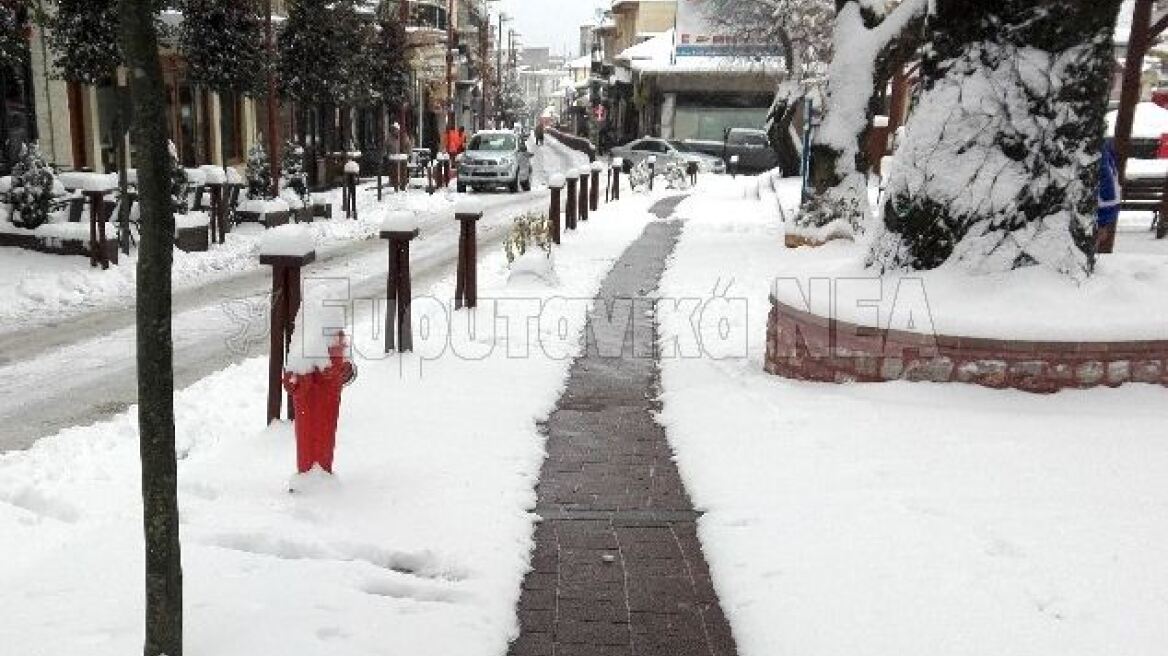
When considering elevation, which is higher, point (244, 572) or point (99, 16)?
point (99, 16)

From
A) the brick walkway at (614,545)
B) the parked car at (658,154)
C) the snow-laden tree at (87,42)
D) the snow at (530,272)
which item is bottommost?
the brick walkway at (614,545)

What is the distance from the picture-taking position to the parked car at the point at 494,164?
24.5 metres

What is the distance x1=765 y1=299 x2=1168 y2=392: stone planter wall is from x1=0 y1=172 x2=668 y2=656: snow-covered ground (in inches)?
71.6

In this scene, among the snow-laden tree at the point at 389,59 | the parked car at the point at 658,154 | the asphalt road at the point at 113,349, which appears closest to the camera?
the asphalt road at the point at 113,349

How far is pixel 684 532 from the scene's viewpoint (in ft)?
13.0

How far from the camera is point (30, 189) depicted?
11.1 meters

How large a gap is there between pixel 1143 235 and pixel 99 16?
47.7 ft

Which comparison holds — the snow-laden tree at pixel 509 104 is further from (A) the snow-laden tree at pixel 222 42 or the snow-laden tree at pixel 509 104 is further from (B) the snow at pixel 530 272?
(B) the snow at pixel 530 272

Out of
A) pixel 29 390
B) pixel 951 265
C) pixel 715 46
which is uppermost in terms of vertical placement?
pixel 715 46

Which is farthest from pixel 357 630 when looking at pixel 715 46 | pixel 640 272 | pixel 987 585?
pixel 715 46

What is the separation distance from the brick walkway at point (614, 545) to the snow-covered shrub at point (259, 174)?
36.2 ft

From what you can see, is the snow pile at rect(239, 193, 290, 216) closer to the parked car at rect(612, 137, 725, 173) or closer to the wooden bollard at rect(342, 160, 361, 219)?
the wooden bollard at rect(342, 160, 361, 219)

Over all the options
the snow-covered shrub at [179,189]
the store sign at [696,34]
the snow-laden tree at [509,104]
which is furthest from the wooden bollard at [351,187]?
the snow-laden tree at [509,104]

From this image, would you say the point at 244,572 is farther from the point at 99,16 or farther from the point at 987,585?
the point at 99,16
